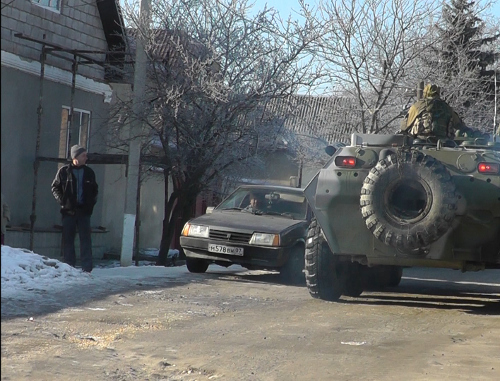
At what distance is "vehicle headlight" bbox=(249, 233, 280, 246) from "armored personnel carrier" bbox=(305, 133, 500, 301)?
2.14 meters

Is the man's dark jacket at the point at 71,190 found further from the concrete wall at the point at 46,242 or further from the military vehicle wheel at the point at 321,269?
the concrete wall at the point at 46,242

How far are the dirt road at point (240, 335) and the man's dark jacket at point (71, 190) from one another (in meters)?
1.22

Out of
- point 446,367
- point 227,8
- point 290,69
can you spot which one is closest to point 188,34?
point 227,8

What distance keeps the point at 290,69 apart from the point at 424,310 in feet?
25.5

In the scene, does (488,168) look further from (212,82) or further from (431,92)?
(212,82)

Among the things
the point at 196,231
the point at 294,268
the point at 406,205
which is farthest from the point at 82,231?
the point at 406,205

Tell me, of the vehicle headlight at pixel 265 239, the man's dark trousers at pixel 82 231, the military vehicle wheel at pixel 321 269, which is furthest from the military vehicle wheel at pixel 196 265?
the military vehicle wheel at pixel 321 269

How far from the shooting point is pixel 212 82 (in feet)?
50.1

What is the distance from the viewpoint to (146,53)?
14.8 m

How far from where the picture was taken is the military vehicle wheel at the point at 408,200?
8.60 metres

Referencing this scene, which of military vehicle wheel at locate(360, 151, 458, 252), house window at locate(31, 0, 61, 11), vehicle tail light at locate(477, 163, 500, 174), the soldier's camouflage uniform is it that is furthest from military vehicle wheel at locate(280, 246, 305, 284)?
house window at locate(31, 0, 61, 11)

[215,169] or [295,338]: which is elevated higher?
[215,169]

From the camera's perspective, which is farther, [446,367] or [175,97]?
[175,97]

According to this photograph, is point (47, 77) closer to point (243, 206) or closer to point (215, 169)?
point (215, 169)
